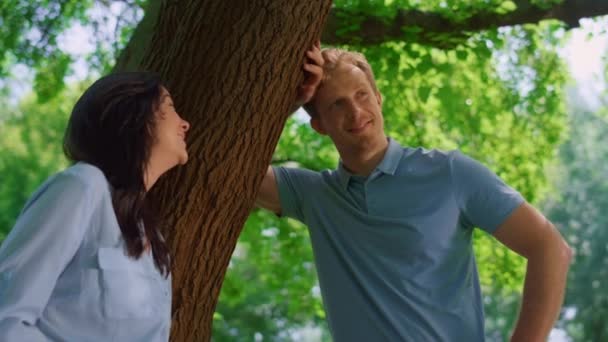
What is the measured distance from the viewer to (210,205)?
142 inches

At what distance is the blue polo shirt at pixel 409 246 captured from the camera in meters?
3.56

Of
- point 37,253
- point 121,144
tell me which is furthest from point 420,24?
point 37,253

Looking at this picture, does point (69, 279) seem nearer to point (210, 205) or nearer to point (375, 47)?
point (210, 205)

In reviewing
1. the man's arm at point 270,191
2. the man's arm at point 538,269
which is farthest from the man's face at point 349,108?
the man's arm at point 538,269

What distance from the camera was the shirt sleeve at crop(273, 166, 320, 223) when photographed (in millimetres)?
4051

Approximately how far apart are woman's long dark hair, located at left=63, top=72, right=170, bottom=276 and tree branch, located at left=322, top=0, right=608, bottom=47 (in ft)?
16.1

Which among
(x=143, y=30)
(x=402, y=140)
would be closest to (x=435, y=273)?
(x=143, y=30)

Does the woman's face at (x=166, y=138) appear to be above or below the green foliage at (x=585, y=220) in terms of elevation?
above

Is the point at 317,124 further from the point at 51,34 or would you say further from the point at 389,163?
the point at 51,34

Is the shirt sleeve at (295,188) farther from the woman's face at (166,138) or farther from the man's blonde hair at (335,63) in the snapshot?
the woman's face at (166,138)

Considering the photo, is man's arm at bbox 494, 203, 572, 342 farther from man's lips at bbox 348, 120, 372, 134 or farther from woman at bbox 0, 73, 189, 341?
woman at bbox 0, 73, 189, 341

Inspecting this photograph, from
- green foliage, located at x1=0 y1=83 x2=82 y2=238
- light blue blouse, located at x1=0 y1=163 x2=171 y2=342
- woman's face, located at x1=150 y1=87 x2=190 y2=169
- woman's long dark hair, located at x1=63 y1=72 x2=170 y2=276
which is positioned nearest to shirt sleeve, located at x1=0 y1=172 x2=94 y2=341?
light blue blouse, located at x1=0 y1=163 x2=171 y2=342

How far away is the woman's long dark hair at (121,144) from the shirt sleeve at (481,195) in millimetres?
1164

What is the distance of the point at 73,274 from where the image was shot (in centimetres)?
265
